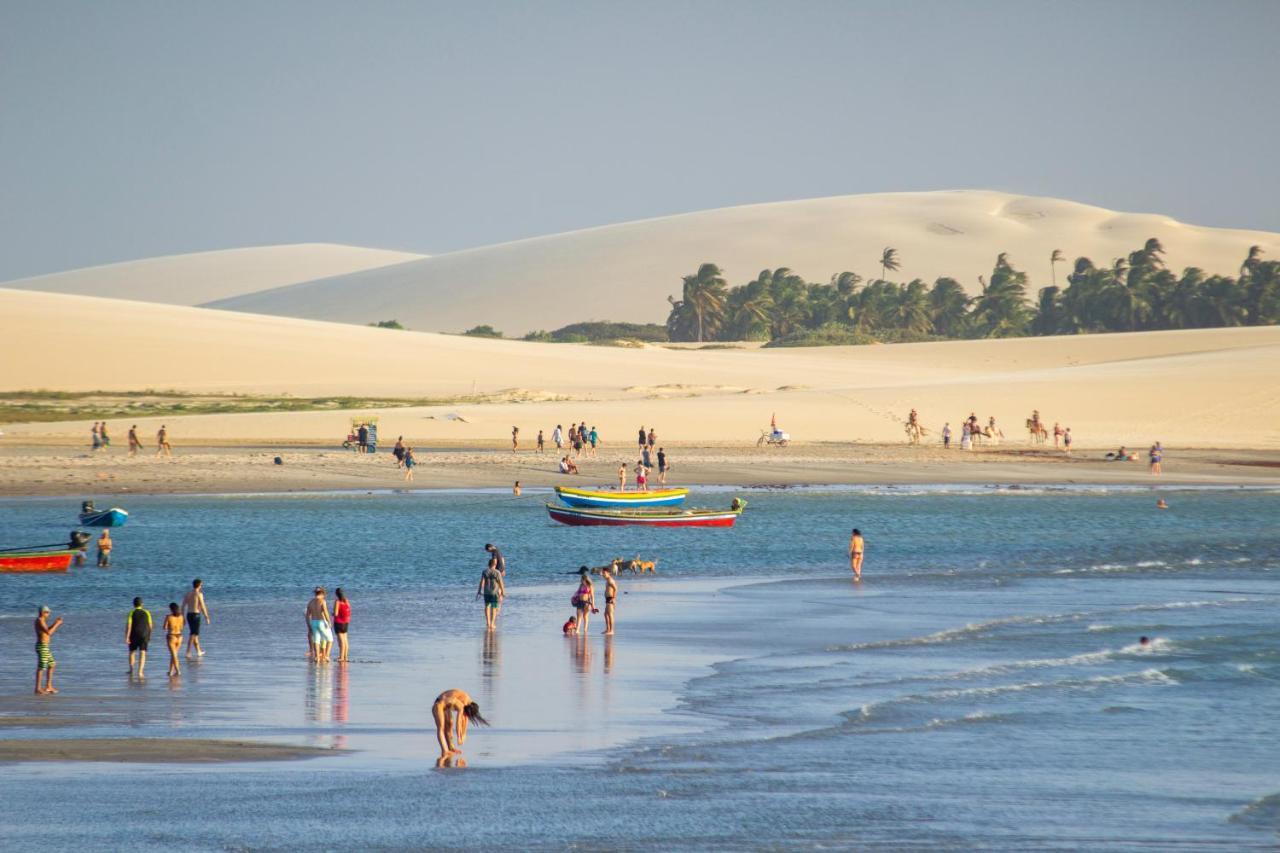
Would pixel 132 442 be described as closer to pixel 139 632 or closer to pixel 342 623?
pixel 342 623

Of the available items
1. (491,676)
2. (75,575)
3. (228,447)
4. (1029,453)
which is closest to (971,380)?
(1029,453)

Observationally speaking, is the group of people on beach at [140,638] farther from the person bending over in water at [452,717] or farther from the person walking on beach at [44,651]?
the person bending over in water at [452,717]

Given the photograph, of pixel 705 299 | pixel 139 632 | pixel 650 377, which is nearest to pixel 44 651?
pixel 139 632

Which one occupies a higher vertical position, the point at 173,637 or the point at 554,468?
the point at 554,468

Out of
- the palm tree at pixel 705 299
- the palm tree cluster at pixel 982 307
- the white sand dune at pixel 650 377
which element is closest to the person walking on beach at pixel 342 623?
the white sand dune at pixel 650 377

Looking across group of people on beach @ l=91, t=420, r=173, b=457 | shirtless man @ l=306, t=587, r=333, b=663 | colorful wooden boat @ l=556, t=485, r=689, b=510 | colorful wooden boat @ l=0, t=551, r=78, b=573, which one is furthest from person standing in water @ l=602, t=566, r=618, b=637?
group of people on beach @ l=91, t=420, r=173, b=457

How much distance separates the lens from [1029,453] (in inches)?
2692

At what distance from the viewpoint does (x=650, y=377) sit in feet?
321

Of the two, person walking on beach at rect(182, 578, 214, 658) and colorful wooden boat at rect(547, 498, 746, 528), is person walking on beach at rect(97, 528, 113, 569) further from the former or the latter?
colorful wooden boat at rect(547, 498, 746, 528)

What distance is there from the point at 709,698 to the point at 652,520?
25.4 m

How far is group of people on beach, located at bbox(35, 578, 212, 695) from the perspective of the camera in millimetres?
20828

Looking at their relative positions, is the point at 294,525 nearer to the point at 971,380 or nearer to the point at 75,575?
the point at 75,575

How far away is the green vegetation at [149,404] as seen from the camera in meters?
75.1

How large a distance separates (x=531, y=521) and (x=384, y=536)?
572cm
